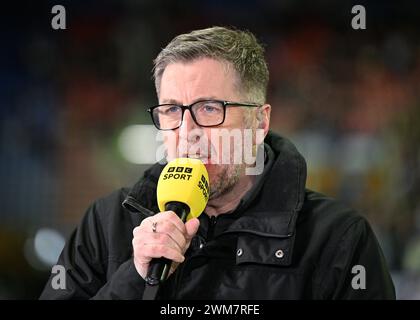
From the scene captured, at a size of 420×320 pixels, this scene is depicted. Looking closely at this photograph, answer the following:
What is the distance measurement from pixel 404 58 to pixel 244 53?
157 cm

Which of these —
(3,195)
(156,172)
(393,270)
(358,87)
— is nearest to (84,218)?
(156,172)

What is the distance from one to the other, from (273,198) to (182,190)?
27 centimetres

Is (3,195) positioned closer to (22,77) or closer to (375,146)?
(22,77)

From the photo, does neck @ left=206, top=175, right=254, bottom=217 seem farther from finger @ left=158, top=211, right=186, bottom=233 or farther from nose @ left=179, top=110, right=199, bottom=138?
finger @ left=158, top=211, right=186, bottom=233

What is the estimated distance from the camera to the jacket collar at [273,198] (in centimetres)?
102

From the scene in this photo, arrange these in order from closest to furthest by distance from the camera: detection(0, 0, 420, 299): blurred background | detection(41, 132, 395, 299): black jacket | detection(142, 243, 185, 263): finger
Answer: detection(142, 243, 185, 263): finger, detection(41, 132, 395, 299): black jacket, detection(0, 0, 420, 299): blurred background

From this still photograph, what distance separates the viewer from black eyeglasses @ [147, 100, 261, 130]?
1.06 meters

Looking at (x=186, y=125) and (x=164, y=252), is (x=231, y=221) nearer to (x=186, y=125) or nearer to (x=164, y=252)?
(x=186, y=125)

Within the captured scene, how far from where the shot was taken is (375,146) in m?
2.49

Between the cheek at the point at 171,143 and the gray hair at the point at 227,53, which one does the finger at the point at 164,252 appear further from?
the gray hair at the point at 227,53

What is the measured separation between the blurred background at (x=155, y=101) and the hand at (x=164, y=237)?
1.38m

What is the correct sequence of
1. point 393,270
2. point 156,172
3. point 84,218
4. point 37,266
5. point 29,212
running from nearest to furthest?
1. point 156,172
2. point 84,218
3. point 37,266
4. point 29,212
5. point 393,270

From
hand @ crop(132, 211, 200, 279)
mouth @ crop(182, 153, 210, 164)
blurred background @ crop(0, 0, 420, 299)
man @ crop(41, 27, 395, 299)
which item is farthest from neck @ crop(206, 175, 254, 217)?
blurred background @ crop(0, 0, 420, 299)

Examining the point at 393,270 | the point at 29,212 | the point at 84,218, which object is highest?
the point at 84,218
